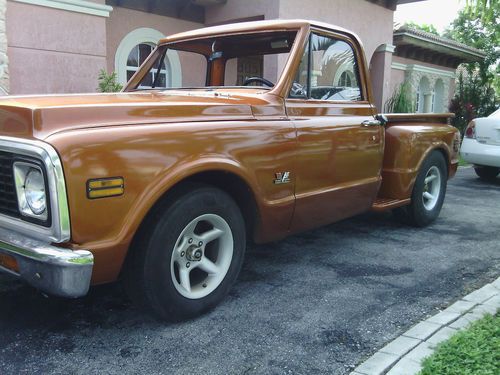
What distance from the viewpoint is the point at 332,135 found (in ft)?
11.8

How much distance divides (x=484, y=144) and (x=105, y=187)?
288 inches

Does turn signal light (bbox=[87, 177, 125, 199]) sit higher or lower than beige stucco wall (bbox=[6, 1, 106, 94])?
lower

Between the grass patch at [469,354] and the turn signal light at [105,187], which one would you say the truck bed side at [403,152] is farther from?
the turn signal light at [105,187]

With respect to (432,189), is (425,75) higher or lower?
higher

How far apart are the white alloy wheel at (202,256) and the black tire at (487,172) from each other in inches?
275

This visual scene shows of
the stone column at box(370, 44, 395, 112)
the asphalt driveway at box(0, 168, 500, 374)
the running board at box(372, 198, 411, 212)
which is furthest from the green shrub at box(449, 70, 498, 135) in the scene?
the asphalt driveway at box(0, 168, 500, 374)

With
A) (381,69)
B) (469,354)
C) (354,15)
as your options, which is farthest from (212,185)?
(381,69)

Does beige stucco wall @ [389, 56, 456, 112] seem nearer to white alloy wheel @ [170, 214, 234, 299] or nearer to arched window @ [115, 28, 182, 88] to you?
arched window @ [115, 28, 182, 88]

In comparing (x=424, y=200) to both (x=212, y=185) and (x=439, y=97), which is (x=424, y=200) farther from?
(x=439, y=97)

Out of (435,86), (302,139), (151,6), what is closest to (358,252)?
(302,139)

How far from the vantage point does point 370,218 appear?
554cm

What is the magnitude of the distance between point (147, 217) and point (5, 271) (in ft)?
2.43

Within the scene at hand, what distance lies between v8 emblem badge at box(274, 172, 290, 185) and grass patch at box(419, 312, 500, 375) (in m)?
1.32

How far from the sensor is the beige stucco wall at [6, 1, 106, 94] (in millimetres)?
6719
